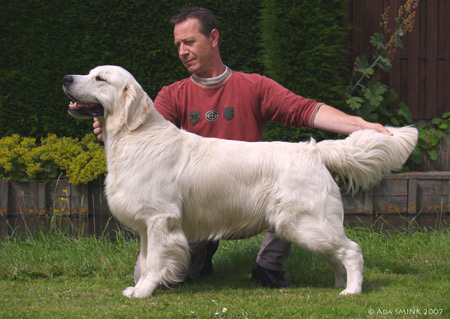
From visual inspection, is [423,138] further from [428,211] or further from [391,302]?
[391,302]

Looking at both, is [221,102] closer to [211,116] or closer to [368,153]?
[211,116]

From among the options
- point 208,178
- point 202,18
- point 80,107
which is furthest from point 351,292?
point 202,18

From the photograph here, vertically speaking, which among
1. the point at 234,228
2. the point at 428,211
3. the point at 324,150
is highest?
the point at 324,150

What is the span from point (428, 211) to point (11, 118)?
581 centimetres

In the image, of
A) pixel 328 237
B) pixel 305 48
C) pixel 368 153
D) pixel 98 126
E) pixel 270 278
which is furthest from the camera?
pixel 305 48

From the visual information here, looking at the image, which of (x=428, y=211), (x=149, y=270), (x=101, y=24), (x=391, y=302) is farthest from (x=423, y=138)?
(x=149, y=270)

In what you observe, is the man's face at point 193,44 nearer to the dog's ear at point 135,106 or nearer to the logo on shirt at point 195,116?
the logo on shirt at point 195,116

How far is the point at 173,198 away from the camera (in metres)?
3.63

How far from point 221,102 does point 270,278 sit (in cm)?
135

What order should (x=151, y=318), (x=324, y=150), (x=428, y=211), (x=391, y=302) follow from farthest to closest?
(x=428, y=211), (x=324, y=150), (x=391, y=302), (x=151, y=318)

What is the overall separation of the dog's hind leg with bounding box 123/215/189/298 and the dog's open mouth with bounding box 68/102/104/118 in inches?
30.6

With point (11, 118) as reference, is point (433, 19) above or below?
above

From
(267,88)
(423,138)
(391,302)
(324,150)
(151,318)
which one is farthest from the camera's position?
(423,138)

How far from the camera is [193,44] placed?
4203 millimetres
